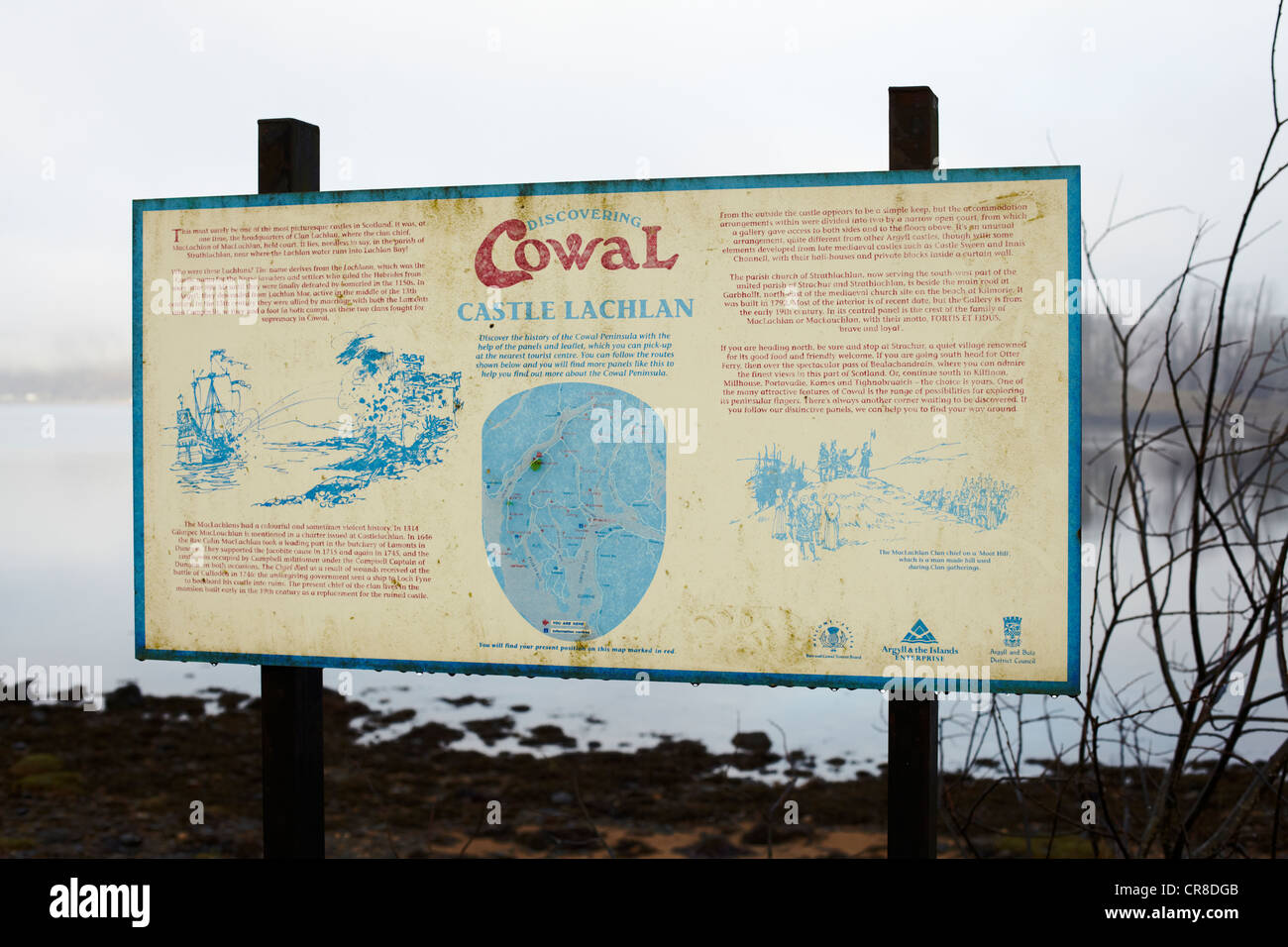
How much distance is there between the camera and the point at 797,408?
321cm

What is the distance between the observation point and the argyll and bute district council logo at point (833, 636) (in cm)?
320

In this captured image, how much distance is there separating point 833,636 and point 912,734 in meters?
0.42

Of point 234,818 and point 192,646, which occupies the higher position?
point 192,646

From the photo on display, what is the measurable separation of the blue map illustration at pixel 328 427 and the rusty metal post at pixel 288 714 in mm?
664

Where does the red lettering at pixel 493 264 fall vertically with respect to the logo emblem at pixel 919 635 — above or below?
above

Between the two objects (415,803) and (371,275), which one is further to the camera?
(415,803)

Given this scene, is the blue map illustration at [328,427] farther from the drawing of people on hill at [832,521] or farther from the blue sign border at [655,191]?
the drawing of people on hill at [832,521]

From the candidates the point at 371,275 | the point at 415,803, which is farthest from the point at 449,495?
the point at 415,803

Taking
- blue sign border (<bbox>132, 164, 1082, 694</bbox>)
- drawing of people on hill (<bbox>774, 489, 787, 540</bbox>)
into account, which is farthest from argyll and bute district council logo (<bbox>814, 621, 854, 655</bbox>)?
drawing of people on hill (<bbox>774, 489, 787, 540</bbox>)

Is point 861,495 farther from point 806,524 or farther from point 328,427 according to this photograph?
point 328,427

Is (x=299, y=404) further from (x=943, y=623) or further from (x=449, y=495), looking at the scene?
(x=943, y=623)

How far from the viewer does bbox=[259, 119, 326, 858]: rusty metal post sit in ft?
12.0

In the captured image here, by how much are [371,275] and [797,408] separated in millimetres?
1575

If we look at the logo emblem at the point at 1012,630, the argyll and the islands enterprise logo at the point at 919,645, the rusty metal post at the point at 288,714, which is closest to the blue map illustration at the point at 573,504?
the argyll and the islands enterprise logo at the point at 919,645
